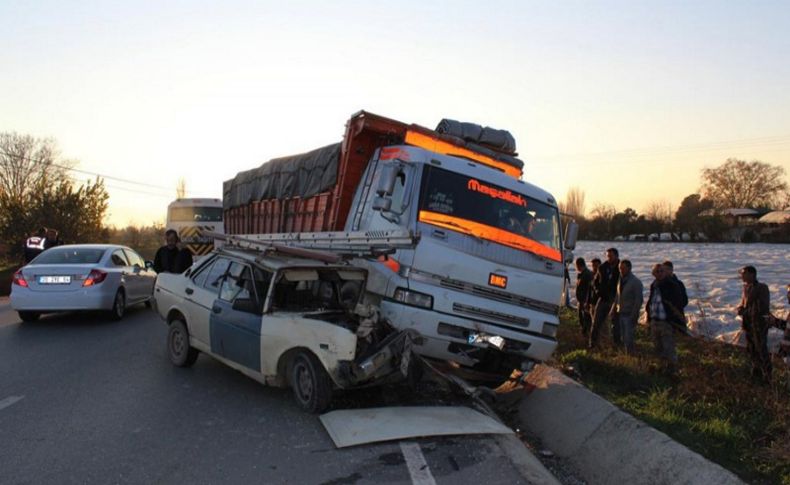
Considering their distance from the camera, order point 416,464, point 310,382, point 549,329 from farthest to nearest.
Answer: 1. point 549,329
2. point 310,382
3. point 416,464

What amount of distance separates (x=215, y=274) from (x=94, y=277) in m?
4.61

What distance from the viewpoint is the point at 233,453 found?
4.77 m

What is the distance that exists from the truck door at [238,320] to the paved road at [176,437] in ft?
1.50

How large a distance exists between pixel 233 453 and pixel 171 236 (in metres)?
7.20

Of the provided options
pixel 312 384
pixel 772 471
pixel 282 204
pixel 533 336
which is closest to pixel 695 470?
pixel 772 471

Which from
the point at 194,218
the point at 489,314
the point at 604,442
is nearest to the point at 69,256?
the point at 489,314

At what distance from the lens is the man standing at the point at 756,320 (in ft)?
23.1

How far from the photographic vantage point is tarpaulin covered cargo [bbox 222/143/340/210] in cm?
892

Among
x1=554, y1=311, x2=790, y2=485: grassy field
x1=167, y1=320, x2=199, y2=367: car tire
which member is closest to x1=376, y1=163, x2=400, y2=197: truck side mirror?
Result: x1=167, y1=320, x2=199, y2=367: car tire

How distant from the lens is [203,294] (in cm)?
736

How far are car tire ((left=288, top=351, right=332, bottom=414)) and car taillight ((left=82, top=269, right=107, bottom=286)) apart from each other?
20.9 feet

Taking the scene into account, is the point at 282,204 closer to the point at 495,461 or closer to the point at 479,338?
the point at 479,338

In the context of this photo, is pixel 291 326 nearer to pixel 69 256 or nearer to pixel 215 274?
pixel 215 274

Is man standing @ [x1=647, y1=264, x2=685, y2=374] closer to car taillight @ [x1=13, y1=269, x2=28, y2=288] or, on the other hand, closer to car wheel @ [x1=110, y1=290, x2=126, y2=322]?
car wheel @ [x1=110, y1=290, x2=126, y2=322]
